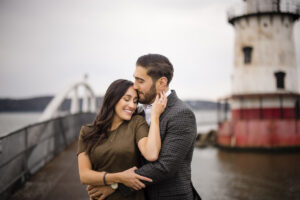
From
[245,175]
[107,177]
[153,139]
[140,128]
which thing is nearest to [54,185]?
[107,177]

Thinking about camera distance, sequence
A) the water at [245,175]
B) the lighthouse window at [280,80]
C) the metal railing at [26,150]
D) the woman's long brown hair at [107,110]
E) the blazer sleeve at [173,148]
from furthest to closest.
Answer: the lighthouse window at [280,80], the water at [245,175], the metal railing at [26,150], the woman's long brown hair at [107,110], the blazer sleeve at [173,148]

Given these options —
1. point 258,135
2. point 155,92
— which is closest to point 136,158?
point 155,92

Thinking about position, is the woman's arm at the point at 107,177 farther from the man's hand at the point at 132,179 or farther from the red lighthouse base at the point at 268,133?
the red lighthouse base at the point at 268,133

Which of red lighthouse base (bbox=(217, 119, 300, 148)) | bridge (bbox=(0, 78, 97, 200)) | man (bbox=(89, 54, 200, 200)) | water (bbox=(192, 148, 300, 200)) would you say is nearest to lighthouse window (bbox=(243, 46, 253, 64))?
red lighthouse base (bbox=(217, 119, 300, 148))

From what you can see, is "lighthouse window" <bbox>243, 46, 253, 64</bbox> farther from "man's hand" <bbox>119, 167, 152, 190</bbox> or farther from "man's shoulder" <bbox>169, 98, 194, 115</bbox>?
"man's hand" <bbox>119, 167, 152, 190</bbox>

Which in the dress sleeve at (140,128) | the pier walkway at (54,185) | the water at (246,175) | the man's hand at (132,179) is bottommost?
the water at (246,175)

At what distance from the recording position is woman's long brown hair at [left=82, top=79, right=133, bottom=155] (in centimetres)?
265

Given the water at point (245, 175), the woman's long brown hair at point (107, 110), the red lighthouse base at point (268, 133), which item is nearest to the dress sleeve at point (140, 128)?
the woman's long brown hair at point (107, 110)

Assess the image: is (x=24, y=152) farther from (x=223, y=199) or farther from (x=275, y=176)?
(x=275, y=176)

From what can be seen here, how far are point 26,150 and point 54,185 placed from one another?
1101 millimetres

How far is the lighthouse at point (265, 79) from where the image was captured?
19.1 meters

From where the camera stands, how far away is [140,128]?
2.62 meters

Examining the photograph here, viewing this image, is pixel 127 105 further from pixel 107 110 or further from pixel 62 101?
pixel 62 101

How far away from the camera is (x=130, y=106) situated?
272 centimetres
